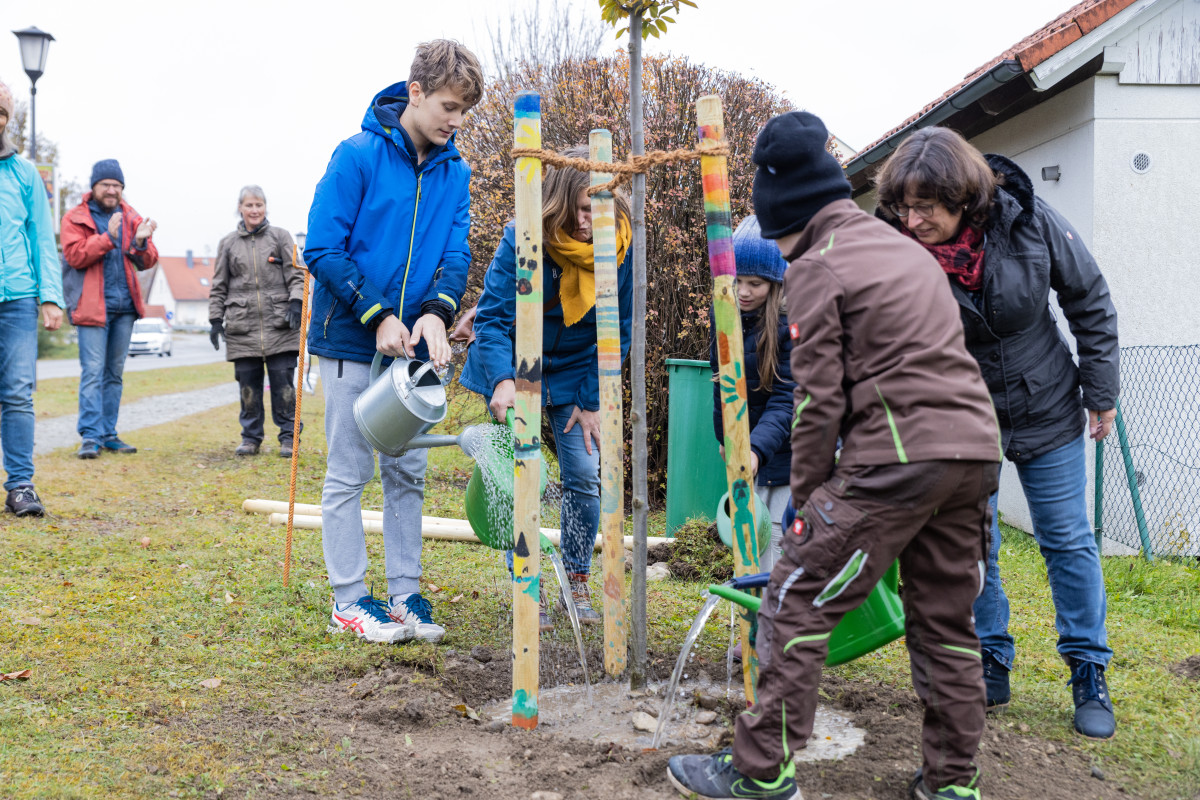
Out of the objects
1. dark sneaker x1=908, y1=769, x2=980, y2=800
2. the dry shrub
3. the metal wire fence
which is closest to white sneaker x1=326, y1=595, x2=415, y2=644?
dark sneaker x1=908, y1=769, x2=980, y2=800

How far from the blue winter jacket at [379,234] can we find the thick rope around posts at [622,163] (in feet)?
2.77

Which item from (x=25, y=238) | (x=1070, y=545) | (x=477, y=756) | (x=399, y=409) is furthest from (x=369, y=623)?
(x=25, y=238)

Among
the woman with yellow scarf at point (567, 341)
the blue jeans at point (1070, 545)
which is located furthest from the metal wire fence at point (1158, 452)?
the woman with yellow scarf at point (567, 341)

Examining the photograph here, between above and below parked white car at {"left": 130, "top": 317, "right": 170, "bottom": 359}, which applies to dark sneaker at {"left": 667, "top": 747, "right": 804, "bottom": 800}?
below

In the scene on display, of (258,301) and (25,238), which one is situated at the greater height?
(25,238)

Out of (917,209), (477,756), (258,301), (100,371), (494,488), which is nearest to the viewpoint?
(477,756)

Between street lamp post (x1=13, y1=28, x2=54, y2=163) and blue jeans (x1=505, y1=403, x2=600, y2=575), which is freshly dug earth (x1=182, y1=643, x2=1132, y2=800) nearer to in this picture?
blue jeans (x1=505, y1=403, x2=600, y2=575)

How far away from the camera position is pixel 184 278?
83.6 metres

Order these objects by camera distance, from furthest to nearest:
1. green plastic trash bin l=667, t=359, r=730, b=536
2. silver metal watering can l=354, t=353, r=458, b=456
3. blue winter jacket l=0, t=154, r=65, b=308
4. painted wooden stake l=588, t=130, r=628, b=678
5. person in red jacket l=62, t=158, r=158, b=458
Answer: person in red jacket l=62, t=158, r=158, b=458 < green plastic trash bin l=667, t=359, r=730, b=536 < blue winter jacket l=0, t=154, r=65, b=308 < silver metal watering can l=354, t=353, r=458, b=456 < painted wooden stake l=588, t=130, r=628, b=678

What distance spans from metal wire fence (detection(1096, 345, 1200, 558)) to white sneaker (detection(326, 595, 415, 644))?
4093mm

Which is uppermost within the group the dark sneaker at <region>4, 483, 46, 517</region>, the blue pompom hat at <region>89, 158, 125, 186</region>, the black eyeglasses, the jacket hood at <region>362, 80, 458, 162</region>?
the blue pompom hat at <region>89, 158, 125, 186</region>

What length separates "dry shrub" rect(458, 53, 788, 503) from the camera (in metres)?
6.46

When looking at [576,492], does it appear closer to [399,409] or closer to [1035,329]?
[399,409]

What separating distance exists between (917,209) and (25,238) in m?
4.75
